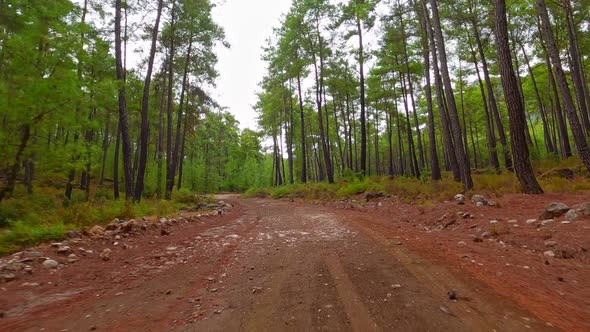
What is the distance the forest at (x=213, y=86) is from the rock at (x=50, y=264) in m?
1.37

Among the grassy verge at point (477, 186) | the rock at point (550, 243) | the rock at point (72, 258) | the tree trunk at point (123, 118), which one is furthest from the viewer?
the tree trunk at point (123, 118)

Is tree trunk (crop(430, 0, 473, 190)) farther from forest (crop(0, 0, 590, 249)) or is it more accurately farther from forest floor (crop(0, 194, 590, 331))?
forest floor (crop(0, 194, 590, 331))

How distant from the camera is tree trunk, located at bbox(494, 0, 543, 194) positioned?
25.3ft

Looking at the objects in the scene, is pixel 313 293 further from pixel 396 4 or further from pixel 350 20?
pixel 350 20

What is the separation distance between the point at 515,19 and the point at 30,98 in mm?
25682

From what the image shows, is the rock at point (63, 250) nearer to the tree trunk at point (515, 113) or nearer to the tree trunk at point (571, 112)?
the tree trunk at point (515, 113)

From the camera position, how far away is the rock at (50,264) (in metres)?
4.03

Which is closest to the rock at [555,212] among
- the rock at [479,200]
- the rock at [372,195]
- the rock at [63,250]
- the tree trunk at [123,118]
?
the rock at [479,200]

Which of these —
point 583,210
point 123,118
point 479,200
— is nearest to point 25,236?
point 123,118

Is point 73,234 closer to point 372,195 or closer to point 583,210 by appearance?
point 583,210

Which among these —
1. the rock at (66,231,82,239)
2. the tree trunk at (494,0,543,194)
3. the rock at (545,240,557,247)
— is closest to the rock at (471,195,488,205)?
the tree trunk at (494,0,543,194)

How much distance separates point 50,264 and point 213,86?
19.1m

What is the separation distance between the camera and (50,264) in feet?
13.3

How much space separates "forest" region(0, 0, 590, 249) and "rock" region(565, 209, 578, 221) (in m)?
2.99
